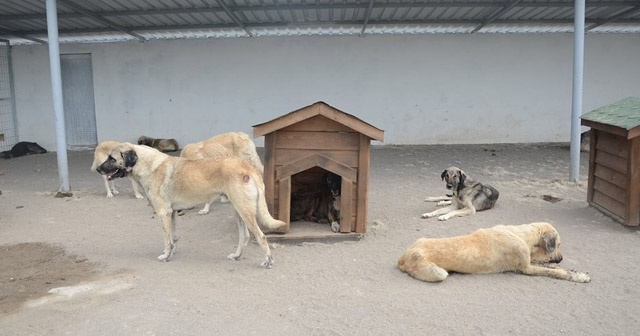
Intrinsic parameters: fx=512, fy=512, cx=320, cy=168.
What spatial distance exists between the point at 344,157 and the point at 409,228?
148 centimetres

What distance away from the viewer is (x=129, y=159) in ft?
19.5

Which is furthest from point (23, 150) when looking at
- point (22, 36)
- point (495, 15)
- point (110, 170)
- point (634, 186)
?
point (634, 186)

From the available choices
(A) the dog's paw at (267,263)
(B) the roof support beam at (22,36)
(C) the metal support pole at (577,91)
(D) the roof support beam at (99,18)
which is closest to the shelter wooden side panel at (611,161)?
(C) the metal support pole at (577,91)

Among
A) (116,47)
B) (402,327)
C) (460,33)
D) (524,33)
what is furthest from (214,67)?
(402,327)

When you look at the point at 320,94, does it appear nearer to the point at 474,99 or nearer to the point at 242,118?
the point at 242,118

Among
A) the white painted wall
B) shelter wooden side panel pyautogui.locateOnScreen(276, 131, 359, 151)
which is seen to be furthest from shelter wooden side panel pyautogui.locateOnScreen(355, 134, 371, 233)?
the white painted wall

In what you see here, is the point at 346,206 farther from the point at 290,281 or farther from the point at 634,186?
the point at 634,186

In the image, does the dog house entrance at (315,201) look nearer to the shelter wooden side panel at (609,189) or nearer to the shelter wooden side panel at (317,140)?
the shelter wooden side panel at (317,140)

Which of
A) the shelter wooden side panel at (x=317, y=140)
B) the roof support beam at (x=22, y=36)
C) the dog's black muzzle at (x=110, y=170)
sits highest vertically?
the roof support beam at (x=22, y=36)

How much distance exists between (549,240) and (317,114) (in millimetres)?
3042

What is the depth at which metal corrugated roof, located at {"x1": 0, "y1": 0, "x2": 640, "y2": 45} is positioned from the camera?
41.3ft

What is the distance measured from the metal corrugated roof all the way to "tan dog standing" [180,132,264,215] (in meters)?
4.64

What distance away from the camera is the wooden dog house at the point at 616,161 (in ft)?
22.3

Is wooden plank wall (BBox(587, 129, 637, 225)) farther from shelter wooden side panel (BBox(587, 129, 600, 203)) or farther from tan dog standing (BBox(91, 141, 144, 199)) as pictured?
tan dog standing (BBox(91, 141, 144, 199))
